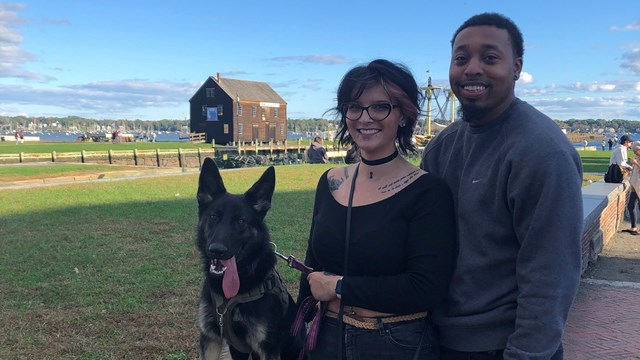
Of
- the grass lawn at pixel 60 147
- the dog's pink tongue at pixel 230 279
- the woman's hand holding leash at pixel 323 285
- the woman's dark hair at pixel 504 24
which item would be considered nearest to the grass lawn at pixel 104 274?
the dog's pink tongue at pixel 230 279

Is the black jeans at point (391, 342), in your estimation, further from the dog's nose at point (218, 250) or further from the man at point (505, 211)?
the dog's nose at point (218, 250)

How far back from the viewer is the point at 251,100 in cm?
7138

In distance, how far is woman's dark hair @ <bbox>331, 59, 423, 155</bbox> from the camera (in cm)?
216

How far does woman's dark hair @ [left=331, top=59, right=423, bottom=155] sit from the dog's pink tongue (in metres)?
1.48

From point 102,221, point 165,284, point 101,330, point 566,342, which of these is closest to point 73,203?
point 102,221

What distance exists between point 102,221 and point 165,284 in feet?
17.6

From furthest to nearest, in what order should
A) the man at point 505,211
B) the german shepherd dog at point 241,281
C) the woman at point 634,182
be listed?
1. the woman at point 634,182
2. the german shepherd dog at point 241,281
3. the man at point 505,211

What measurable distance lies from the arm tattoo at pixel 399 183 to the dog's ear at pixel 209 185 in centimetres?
166

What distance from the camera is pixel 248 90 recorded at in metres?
73.1

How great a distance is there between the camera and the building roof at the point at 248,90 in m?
69.4

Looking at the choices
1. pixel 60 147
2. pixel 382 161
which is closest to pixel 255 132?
pixel 60 147

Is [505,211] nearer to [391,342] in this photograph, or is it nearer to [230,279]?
[391,342]

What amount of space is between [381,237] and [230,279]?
5.04 feet

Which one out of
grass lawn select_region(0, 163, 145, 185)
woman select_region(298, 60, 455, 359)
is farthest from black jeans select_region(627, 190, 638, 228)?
grass lawn select_region(0, 163, 145, 185)
